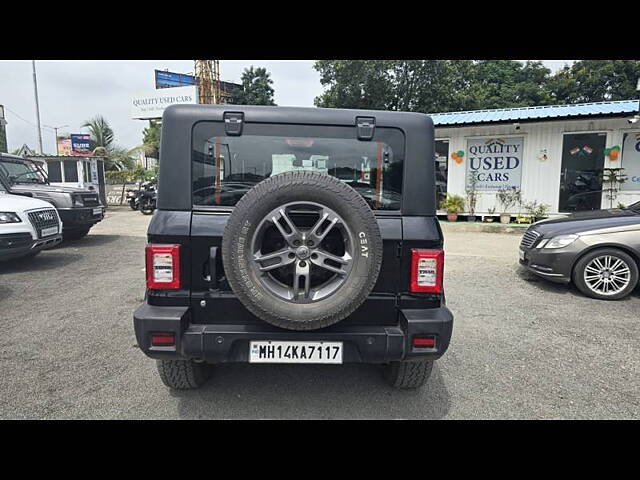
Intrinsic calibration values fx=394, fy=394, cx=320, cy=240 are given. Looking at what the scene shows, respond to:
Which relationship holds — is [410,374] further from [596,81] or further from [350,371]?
[596,81]

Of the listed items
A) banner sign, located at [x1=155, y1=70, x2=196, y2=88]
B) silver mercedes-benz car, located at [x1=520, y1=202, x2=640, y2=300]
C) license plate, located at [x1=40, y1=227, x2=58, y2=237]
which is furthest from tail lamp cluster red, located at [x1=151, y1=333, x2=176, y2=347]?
banner sign, located at [x1=155, y1=70, x2=196, y2=88]

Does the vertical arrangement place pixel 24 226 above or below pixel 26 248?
above

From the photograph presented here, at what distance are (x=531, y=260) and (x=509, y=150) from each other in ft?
24.0

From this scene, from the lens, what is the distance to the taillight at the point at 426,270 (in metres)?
2.39

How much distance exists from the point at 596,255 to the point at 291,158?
4.63m

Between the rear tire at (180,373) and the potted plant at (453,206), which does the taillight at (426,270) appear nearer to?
the rear tire at (180,373)

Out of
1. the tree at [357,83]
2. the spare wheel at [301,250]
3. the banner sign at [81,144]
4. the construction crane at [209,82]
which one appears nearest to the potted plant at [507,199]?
the spare wheel at [301,250]

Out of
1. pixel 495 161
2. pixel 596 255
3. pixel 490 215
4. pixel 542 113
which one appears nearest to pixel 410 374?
pixel 596 255

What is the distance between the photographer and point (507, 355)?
3545mm

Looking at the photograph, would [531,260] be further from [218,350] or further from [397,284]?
[218,350]

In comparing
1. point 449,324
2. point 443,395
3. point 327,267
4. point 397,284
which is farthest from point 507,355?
point 327,267

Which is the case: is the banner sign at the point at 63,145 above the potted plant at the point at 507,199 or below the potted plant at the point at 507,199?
above

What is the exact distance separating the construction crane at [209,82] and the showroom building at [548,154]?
1203 inches

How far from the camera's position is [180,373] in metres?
2.69
